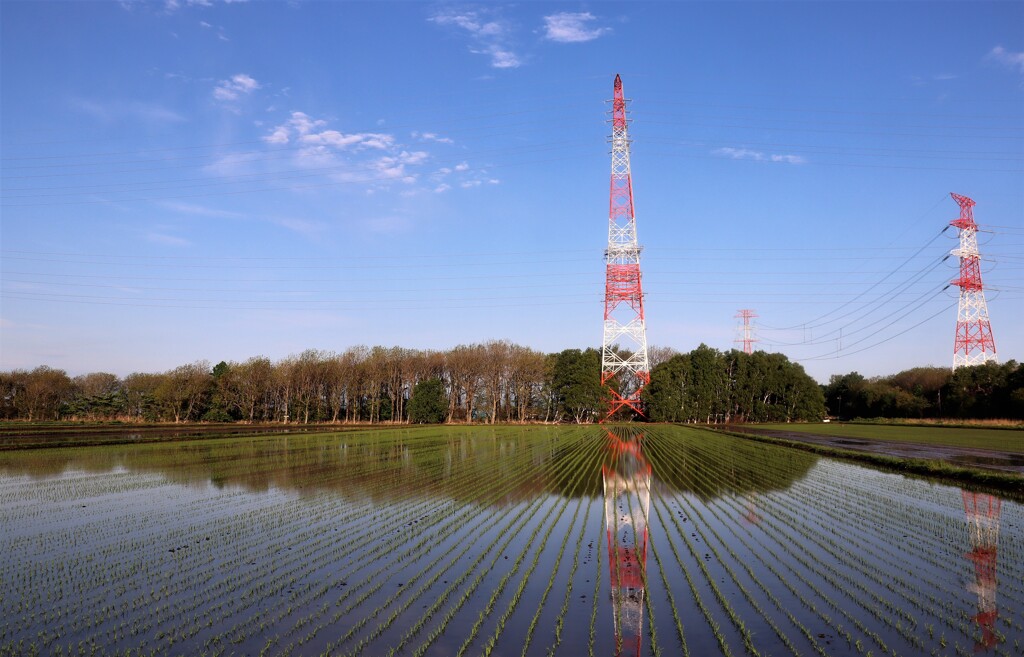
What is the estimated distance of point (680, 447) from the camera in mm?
43438

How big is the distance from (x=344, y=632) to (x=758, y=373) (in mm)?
89818

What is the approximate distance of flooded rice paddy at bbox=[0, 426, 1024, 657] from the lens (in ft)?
29.0

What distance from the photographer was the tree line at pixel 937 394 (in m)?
66.5

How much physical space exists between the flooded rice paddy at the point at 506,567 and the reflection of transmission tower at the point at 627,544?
0.26 feet

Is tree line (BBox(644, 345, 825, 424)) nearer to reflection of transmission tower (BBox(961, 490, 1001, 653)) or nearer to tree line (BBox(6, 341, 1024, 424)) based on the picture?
tree line (BBox(6, 341, 1024, 424))

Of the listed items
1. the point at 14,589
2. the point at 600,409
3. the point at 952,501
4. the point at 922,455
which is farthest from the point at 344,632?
the point at 600,409

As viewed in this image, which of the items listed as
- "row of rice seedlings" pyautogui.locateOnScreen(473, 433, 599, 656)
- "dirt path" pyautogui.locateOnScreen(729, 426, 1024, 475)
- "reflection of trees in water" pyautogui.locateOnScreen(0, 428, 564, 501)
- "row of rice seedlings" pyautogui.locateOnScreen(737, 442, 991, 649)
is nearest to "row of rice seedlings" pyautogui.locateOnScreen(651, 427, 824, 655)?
"row of rice seedlings" pyautogui.locateOnScreen(737, 442, 991, 649)

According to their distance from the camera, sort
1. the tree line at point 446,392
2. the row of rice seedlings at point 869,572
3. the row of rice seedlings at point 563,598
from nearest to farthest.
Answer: the row of rice seedlings at point 563,598, the row of rice seedlings at point 869,572, the tree line at point 446,392

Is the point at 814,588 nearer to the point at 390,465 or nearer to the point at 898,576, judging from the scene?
the point at 898,576

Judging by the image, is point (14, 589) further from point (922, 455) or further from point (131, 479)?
point (922, 455)

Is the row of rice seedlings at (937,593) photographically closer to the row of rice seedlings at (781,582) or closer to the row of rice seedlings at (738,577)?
the row of rice seedlings at (781,582)

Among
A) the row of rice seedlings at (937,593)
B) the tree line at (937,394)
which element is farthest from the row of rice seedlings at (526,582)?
the tree line at (937,394)

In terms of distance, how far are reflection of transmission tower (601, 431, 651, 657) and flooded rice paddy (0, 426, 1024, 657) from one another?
3.1 inches

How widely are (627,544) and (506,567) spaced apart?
341cm
